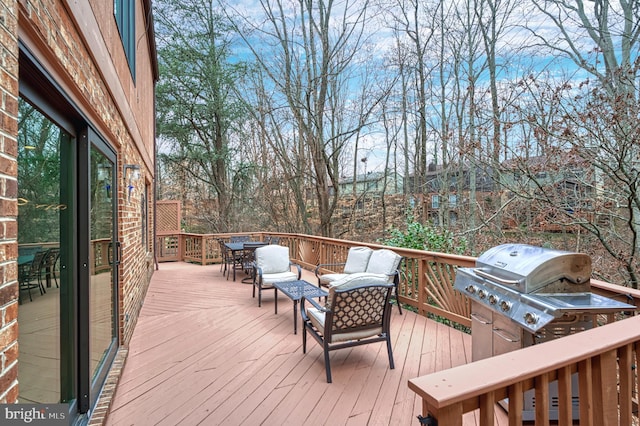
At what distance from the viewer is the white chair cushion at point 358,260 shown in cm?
539

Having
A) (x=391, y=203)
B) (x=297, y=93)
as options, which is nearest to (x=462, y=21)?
(x=297, y=93)

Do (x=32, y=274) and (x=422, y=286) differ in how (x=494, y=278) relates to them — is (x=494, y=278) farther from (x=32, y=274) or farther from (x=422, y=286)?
(x=32, y=274)

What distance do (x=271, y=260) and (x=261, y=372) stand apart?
2.83m

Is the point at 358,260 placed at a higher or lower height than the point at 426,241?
lower

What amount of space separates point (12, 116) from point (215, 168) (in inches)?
504

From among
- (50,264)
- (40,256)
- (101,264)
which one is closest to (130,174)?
(101,264)

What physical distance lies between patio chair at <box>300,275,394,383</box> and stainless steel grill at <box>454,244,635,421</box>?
0.84 meters

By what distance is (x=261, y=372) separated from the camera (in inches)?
121

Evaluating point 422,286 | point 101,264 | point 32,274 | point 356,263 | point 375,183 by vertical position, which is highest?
point 375,183

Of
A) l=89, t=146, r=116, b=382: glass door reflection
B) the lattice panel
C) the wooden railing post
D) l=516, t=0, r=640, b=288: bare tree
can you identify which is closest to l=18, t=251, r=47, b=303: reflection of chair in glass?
l=89, t=146, r=116, b=382: glass door reflection

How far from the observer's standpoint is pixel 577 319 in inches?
87.7

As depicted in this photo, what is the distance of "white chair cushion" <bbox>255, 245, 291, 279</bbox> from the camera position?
5.75 meters

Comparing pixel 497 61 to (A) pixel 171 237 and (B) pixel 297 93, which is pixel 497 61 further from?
(A) pixel 171 237

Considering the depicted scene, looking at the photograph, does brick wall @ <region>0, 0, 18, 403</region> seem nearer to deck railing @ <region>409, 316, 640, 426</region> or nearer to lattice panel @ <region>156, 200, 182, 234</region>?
deck railing @ <region>409, 316, 640, 426</region>
